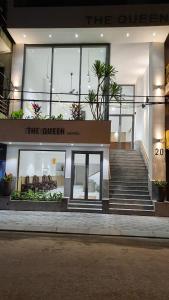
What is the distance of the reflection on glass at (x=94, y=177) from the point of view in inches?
554

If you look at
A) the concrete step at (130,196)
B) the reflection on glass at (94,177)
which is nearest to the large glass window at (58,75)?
the reflection on glass at (94,177)

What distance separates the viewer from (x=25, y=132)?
42.6 feet

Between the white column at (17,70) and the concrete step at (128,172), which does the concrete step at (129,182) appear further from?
the white column at (17,70)

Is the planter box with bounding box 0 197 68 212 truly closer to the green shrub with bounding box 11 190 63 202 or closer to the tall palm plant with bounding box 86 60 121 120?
the green shrub with bounding box 11 190 63 202

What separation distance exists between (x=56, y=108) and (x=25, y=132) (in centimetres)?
247

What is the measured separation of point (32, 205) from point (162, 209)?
19.3 feet

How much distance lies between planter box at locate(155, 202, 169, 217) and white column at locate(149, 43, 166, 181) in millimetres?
1434

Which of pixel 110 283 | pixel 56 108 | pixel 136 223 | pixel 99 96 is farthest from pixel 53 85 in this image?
pixel 110 283

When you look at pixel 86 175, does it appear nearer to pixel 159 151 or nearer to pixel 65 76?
pixel 159 151

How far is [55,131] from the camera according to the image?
507 inches

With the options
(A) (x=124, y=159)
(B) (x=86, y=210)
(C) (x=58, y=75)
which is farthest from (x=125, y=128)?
(B) (x=86, y=210)

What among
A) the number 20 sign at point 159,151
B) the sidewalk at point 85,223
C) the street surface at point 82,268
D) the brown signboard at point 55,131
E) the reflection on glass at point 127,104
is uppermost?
the reflection on glass at point 127,104

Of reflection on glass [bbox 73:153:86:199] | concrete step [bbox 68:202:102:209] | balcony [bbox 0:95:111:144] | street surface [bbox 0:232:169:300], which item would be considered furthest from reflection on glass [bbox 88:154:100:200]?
street surface [bbox 0:232:169:300]

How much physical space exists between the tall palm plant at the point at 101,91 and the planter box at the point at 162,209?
16.1 ft
